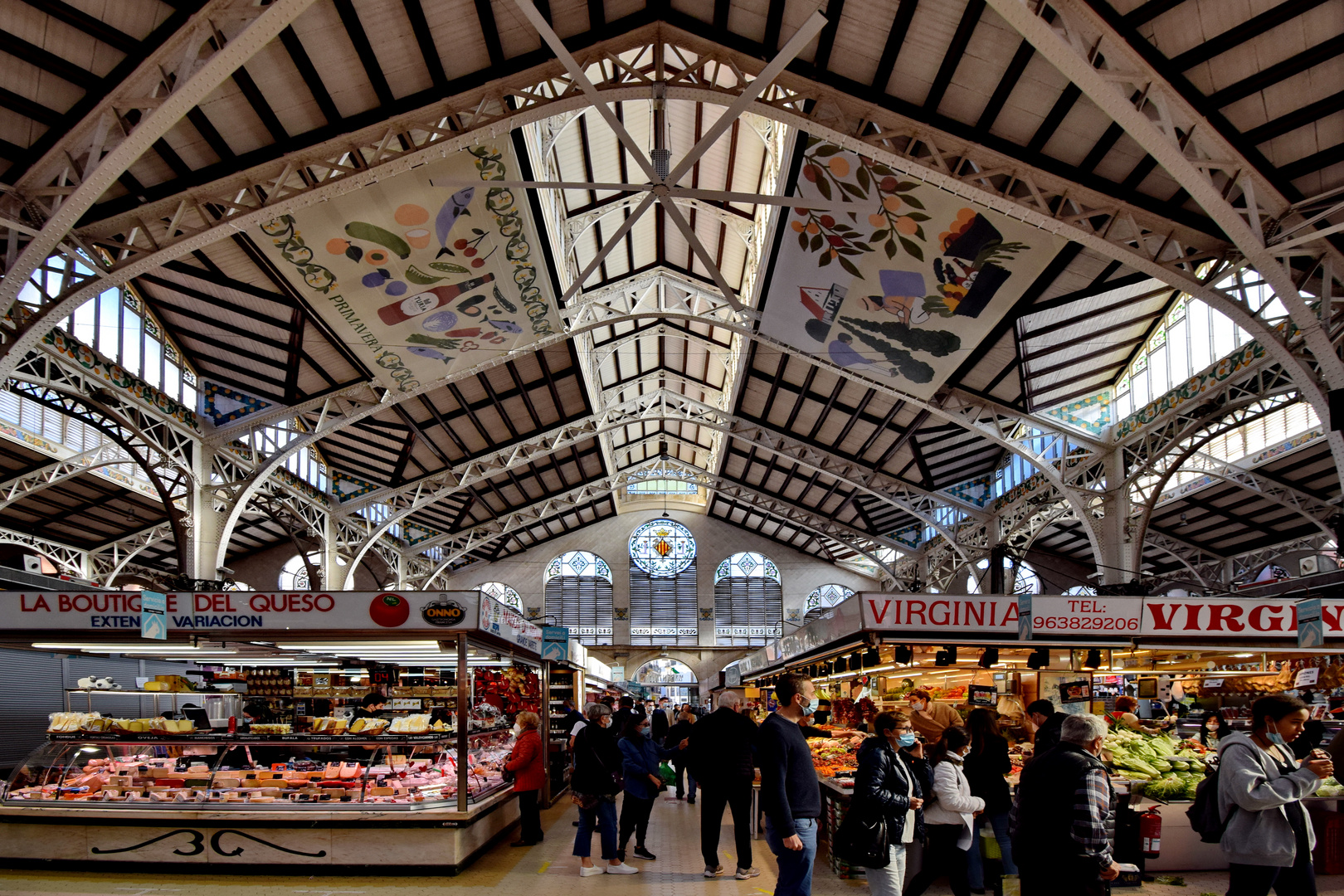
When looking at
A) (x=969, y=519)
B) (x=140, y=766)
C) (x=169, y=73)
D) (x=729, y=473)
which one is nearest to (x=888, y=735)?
(x=140, y=766)

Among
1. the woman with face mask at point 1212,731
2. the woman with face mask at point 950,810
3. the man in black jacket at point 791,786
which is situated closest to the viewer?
the man in black jacket at point 791,786

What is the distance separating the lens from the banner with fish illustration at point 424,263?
12586 mm

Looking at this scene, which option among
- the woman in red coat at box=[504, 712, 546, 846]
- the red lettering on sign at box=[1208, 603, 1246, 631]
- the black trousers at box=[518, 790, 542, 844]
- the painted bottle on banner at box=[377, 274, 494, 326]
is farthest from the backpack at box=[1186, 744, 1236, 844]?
the painted bottle on banner at box=[377, 274, 494, 326]

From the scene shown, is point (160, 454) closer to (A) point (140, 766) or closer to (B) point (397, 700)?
(B) point (397, 700)

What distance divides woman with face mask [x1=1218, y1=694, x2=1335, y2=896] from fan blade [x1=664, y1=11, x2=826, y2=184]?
5831 millimetres

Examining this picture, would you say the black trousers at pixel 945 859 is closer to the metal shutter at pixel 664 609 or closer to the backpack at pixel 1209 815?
the backpack at pixel 1209 815

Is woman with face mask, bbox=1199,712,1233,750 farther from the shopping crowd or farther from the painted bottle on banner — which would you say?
the painted bottle on banner

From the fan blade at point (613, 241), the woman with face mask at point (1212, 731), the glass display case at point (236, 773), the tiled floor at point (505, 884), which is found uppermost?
the fan blade at point (613, 241)

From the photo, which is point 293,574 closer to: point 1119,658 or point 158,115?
point 158,115

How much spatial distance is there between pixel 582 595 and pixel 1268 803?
3353 cm

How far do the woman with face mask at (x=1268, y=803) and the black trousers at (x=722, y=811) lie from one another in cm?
325

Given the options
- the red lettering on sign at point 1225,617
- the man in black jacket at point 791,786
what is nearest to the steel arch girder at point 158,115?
the man in black jacket at point 791,786

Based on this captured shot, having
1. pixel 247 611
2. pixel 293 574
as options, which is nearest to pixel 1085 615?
pixel 247 611

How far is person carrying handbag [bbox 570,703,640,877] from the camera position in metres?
8.22
